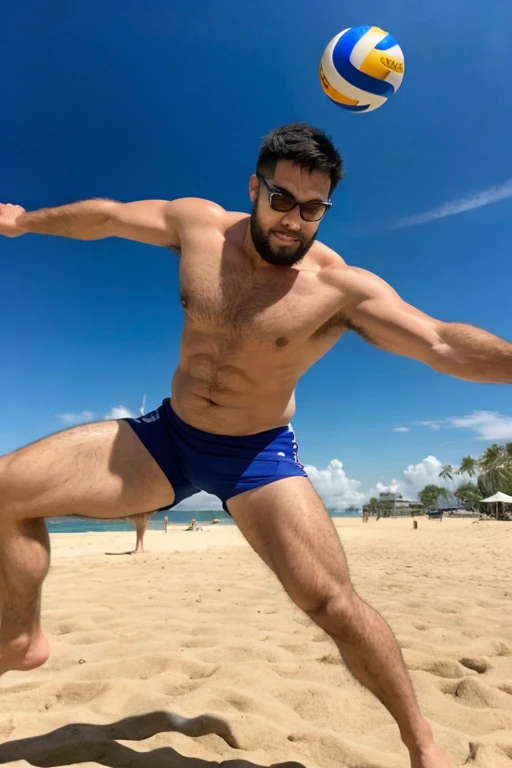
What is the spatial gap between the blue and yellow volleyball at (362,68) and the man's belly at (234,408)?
7.37ft

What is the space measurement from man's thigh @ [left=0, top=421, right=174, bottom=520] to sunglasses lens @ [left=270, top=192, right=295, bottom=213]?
1299 millimetres

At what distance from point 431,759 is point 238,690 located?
1.11m

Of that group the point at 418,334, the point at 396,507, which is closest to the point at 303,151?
the point at 418,334

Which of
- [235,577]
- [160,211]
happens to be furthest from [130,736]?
[235,577]

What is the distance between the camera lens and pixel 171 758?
7.29 feet

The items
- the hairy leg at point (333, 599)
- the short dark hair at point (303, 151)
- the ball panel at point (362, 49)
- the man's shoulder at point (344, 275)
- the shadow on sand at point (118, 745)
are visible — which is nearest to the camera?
the hairy leg at point (333, 599)

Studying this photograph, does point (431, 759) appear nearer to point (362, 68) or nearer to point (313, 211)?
point (313, 211)

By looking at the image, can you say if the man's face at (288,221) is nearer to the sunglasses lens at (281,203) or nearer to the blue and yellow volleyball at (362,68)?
the sunglasses lens at (281,203)

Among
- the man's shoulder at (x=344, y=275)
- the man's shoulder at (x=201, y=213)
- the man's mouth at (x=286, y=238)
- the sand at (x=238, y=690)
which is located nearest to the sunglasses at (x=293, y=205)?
the man's mouth at (x=286, y=238)

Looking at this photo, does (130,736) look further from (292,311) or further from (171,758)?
(292,311)

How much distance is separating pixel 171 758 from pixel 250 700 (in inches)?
21.6

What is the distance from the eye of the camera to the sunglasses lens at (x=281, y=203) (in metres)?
2.54

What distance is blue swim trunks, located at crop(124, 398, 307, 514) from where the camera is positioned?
249 centimetres

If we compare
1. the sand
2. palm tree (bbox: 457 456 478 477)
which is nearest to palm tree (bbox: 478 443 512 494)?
palm tree (bbox: 457 456 478 477)
